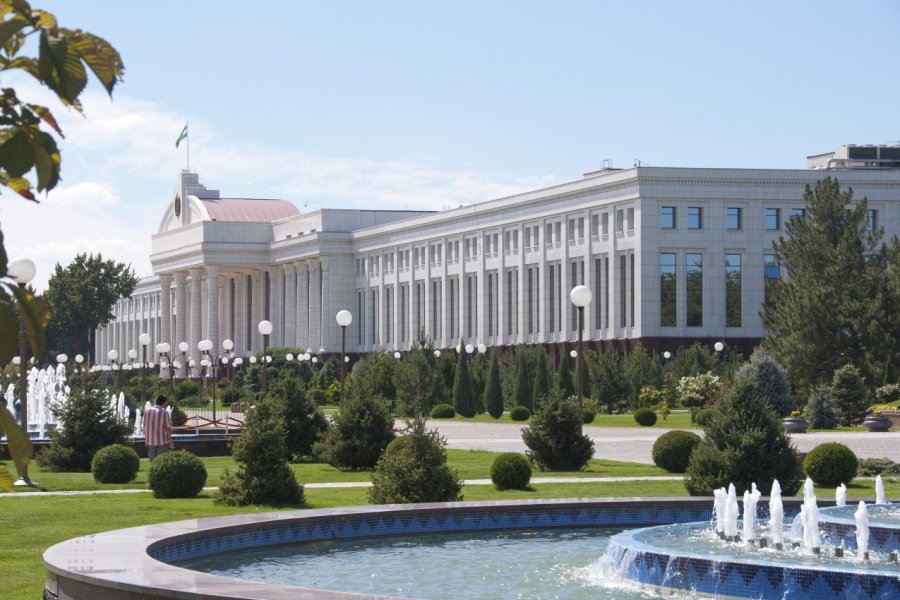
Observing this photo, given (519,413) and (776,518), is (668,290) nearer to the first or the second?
(519,413)

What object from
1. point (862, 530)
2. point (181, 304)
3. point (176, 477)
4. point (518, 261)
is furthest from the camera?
point (181, 304)

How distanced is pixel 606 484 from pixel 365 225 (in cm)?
8663

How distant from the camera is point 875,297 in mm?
57938

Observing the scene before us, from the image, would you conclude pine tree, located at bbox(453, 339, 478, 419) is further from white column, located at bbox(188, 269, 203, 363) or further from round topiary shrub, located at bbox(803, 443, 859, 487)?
white column, located at bbox(188, 269, 203, 363)

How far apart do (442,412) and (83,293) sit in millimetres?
65020

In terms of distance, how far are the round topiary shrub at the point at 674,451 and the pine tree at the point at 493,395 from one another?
34.5m

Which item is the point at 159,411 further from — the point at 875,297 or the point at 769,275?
the point at 769,275

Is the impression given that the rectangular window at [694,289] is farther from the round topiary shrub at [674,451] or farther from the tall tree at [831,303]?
the round topiary shrub at [674,451]

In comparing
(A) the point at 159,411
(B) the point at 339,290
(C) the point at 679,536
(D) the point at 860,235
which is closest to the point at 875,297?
(D) the point at 860,235

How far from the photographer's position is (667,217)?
249ft

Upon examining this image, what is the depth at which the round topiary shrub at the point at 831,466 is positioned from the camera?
24312 millimetres

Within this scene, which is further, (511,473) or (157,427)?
(157,427)

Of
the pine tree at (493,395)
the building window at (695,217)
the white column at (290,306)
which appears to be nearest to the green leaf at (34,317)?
the pine tree at (493,395)

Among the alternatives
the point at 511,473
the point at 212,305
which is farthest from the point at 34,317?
the point at 212,305
